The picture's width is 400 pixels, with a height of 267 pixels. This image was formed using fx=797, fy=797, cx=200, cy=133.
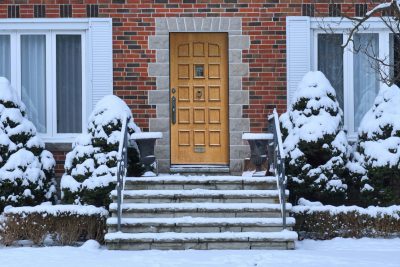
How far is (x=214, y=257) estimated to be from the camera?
9836 millimetres

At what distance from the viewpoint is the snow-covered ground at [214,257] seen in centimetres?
936

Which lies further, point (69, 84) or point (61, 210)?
point (69, 84)

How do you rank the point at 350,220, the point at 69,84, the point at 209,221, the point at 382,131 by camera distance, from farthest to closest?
the point at 69,84
the point at 382,131
the point at 350,220
the point at 209,221

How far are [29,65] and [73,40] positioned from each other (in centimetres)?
86

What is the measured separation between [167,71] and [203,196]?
2.81m

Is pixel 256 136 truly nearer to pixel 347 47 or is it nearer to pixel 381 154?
pixel 381 154

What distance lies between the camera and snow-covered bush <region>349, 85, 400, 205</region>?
11828 millimetres

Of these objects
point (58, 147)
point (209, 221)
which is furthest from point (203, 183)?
point (58, 147)

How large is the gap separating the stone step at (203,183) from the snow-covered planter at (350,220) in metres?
0.62

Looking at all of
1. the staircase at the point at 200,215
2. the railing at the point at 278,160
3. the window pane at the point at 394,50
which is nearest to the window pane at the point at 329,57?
the window pane at the point at 394,50

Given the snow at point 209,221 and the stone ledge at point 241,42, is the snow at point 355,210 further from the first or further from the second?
the stone ledge at point 241,42

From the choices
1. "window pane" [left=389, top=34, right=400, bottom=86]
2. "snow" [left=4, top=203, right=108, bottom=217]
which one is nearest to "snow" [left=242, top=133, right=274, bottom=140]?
"snow" [left=4, top=203, right=108, bottom=217]

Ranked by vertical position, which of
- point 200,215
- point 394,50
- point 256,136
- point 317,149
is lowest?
point 200,215

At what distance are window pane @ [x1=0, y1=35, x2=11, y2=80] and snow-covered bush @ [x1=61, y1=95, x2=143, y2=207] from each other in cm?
217
